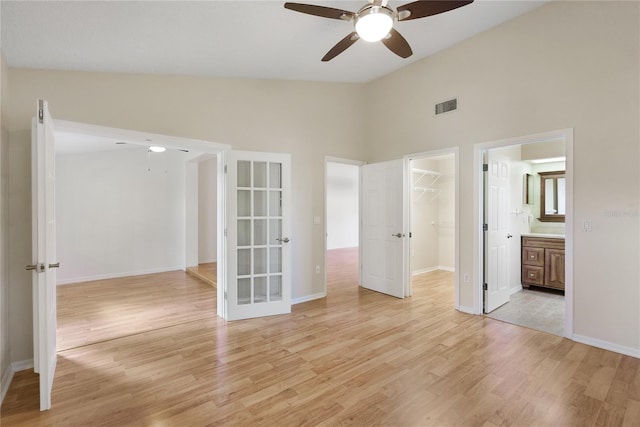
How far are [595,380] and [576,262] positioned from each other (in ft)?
3.83

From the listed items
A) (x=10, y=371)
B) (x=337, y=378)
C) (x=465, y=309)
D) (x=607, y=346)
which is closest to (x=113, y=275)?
(x=10, y=371)

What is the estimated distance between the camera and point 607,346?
2.93m

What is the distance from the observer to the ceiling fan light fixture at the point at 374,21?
6.91 ft

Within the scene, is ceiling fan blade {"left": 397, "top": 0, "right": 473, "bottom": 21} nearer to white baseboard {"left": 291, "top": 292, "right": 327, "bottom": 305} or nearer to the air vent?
the air vent

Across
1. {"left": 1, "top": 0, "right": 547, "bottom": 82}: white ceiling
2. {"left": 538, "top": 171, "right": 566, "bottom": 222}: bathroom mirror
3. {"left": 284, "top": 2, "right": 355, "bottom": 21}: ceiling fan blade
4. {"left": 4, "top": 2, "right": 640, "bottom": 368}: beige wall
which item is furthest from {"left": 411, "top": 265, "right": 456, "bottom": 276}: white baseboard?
{"left": 284, "top": 2, "right": 355, "bottom": 21}: ceiling fan blade

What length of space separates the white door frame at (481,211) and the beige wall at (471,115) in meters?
0.06

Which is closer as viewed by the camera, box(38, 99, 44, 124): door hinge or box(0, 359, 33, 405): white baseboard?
box(38, 99, 44, 124): door hinge

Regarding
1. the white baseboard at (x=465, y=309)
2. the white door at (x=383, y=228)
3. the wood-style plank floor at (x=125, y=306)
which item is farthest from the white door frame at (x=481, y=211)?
the wood-style plank floor at (x=125, y=306)

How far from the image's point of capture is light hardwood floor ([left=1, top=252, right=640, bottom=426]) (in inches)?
79.4

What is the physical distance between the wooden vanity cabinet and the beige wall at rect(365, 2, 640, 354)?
190cm

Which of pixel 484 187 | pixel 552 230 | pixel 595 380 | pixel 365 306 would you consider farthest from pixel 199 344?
pixel 552 230

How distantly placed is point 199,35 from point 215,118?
113cm

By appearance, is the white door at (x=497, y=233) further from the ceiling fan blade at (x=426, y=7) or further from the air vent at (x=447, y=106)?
the ceiling fan blade at (x=426, y=7)

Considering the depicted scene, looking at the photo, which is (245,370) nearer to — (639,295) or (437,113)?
(639,295)
